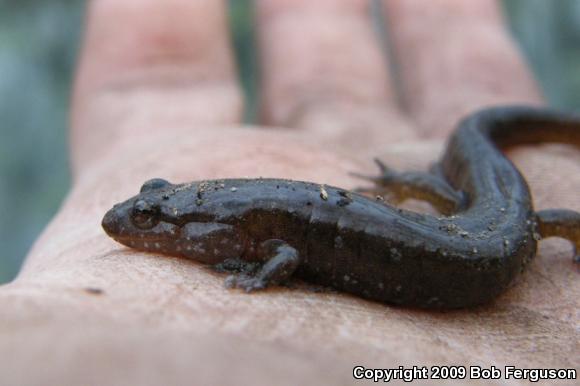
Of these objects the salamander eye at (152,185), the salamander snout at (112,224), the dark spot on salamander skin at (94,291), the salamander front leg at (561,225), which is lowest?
the salamander front leg at (561,225)

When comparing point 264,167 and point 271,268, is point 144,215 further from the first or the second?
point 264,167

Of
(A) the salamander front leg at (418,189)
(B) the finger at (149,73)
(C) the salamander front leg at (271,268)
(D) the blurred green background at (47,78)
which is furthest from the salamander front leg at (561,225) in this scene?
(D) the blurred green background at (47,78)

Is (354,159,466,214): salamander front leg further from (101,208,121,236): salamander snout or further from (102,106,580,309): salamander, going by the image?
(101,208,121,236): salamander snout

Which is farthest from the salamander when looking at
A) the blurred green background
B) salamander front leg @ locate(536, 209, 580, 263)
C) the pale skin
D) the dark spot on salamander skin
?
the blurred green background

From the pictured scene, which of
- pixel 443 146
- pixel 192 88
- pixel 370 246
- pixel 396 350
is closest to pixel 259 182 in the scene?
pixel 370 246

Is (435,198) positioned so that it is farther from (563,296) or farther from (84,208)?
(84,208)

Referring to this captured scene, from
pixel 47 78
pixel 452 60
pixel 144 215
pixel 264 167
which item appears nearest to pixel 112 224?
pixel 144 215

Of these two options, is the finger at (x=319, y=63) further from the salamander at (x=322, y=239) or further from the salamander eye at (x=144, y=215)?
the salamander eye at (x=144, y=215)
